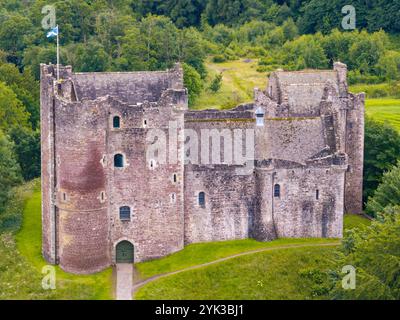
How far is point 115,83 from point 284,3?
9427 cm

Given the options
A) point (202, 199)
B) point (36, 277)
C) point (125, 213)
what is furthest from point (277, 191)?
point (36, 277)

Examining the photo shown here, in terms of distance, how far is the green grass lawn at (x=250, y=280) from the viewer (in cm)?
6069

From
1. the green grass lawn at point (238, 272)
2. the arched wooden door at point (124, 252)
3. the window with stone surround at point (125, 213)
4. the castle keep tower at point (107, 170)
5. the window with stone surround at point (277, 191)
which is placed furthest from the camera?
the window with stone surround at point (277, 191)

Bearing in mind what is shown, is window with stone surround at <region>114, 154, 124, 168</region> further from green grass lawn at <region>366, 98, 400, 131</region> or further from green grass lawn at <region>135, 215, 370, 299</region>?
green grass lawn at <region>366, 98, 400, 131</region>

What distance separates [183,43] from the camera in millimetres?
116000

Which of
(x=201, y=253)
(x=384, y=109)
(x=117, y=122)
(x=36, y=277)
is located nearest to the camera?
(x=36, y=277)

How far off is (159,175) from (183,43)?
54.8m

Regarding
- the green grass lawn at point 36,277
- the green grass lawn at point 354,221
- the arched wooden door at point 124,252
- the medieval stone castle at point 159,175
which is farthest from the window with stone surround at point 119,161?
the green grass lawn at point 354,221

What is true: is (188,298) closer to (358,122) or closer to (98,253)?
(98,253)

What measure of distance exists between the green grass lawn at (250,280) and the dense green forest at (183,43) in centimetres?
1471

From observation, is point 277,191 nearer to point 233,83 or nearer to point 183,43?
point 183,43

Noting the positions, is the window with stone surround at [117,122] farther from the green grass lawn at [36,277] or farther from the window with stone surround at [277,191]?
the window with stone surround at [277,191]

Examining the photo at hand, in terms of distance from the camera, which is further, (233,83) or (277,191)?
(233,83)

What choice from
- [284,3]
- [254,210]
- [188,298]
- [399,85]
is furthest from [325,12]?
[188,298]
